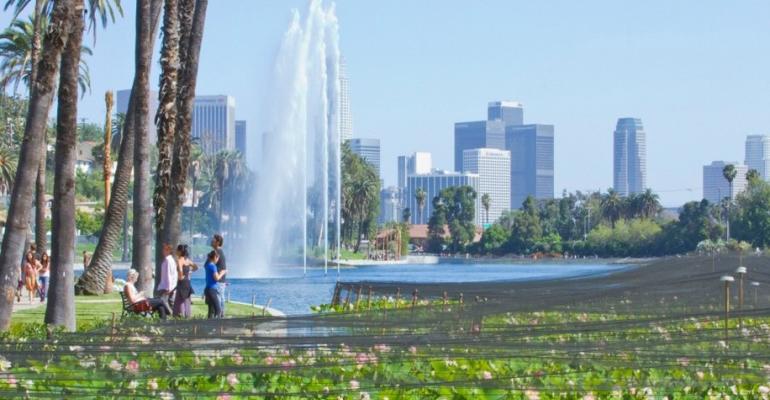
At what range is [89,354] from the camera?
385 inches

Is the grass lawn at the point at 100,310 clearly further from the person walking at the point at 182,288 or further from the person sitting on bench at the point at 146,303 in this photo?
the person sitting on bench at the point at 146,303

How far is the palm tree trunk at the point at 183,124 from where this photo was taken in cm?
2823

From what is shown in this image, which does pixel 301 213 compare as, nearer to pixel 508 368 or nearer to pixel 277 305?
pixel 277 305

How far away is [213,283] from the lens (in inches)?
947

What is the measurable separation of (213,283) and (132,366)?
14.6 meters

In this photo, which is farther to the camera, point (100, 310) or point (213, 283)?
point (100, 310)

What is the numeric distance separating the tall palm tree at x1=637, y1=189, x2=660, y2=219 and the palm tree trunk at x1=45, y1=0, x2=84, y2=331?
171020mm

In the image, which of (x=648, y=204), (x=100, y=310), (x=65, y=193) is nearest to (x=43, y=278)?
(x=100, y=310)

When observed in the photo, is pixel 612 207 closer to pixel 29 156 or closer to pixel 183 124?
pixel 183 124

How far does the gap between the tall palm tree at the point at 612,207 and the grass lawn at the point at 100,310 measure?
16040 centimetres

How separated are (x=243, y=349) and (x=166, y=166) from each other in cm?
1970

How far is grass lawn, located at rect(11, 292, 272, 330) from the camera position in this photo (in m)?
26.8

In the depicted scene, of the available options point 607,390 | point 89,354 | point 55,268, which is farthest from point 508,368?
point 55,268

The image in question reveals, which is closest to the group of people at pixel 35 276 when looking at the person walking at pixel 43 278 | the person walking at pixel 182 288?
the person walking at pixel 43 278
